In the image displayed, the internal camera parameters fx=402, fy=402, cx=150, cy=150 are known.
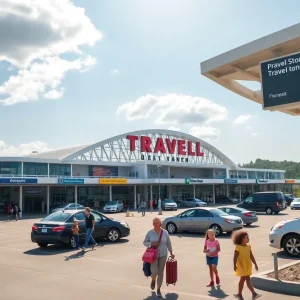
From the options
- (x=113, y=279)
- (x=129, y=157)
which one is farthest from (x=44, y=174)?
(x=113, y=279)

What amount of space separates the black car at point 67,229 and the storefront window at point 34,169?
112ft

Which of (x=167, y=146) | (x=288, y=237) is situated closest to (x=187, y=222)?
(x=288, y=237)

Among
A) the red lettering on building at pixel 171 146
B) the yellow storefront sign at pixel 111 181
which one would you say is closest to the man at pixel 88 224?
the yellow storefront sign at pixel 111 181

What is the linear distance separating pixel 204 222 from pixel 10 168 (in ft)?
114

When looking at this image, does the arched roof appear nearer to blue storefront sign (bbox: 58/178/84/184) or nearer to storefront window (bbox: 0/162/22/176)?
storefront window (bbox: 0/162/22/176)

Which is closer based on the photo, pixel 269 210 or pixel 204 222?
pixel 204 222

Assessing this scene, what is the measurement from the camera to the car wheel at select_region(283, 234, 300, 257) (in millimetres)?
11898

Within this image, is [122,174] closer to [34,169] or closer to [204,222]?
[34,169]

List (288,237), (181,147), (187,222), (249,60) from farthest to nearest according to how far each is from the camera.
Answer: (181,147)
(187,222)
(288,237)
(249,60)

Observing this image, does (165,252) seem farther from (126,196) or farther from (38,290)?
(126,196)

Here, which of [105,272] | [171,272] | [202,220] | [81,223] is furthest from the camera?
[202,220]

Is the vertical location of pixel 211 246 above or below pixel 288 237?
above

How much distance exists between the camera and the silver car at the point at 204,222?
18.2 m

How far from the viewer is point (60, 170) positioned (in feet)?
173
